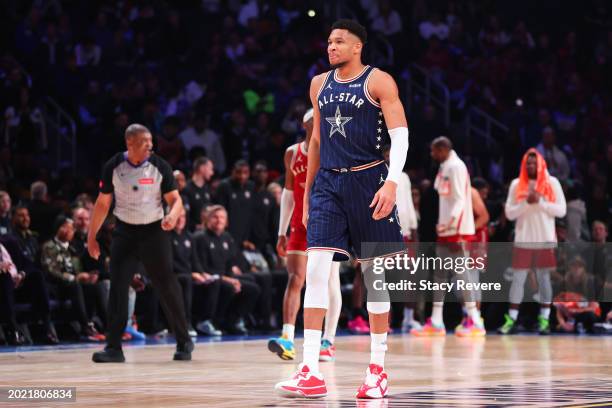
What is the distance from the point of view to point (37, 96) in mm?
16859

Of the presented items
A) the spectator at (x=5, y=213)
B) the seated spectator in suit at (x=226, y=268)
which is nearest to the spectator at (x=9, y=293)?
the spectator at (x=5, y=213)

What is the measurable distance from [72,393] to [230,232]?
26.5 ft

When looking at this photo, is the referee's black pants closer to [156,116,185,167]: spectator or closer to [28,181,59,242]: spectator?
[28,181,59,242]: spectator

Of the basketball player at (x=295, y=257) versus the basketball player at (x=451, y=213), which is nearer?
the basketball player at (x=295, y=257)

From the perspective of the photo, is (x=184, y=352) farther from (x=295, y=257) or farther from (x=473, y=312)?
(x=473, y=312)

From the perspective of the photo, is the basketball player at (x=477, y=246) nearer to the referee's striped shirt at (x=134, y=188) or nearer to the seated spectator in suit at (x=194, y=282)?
the seated spectator in suit at (x=194, y=282)

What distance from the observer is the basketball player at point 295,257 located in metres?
9.57

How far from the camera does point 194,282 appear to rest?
13594mm

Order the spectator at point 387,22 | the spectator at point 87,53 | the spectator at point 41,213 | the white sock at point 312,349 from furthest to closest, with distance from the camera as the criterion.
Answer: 1. the spectator at point 387,22
2. the spectator at point 87,53
3. the spectator at point 41,213
4. the white sock at point 312,349

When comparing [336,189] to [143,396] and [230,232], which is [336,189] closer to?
[143,396]

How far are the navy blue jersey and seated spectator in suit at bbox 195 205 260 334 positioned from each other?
7.01 m

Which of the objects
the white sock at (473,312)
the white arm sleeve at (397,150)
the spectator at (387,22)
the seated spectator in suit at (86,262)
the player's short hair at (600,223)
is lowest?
the white sock at (473,312)

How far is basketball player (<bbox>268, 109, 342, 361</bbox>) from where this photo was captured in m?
9.57

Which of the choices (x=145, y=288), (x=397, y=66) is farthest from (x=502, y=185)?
(x=145, y=288)
